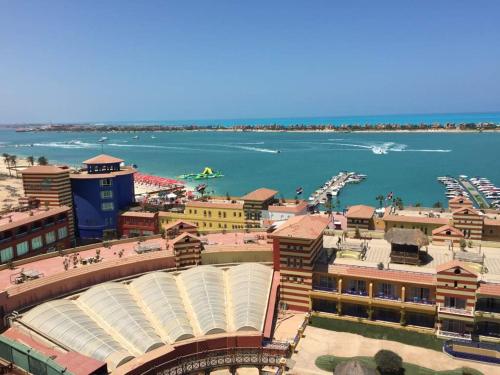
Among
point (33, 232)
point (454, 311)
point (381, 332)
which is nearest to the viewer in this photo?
point (454, 311)

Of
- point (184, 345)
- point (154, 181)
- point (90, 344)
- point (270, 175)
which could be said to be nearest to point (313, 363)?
point (184, 345)

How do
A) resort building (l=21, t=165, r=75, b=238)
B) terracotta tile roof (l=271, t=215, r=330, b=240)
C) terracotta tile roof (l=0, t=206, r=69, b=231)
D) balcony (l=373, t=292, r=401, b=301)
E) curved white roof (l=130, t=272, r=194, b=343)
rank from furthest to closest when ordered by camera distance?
resort building (l=21, t=165, r=75, b=238) < terracotta tile roof (l=0, t=206, r=69, b=231) < terracotta tile roof (l=271, t=215, r=330, b=240) < balcony (l=373, t=292, r=401, b=301) < curved white roof (l=130, t=272, r=194, b=343)

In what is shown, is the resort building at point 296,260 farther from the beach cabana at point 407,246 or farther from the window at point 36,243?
the window at point 36,243

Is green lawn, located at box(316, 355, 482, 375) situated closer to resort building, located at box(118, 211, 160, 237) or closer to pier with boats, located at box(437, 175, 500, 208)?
resort building, located at box(118, 211, 160, 237)

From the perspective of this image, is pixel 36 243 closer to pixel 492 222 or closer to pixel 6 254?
pixel 6 254

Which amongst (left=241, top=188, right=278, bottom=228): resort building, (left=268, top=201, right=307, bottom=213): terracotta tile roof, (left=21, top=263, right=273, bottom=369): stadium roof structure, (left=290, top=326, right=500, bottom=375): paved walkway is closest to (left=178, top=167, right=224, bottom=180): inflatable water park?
(left=241, top=188, right=278, bottom=228): resort building

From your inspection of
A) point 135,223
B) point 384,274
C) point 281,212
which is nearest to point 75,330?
point 384,274

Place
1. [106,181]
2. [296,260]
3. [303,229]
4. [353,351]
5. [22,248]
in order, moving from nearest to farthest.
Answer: [353,351] → [296,260] → [303,229] → [22,248] → [106,181]
